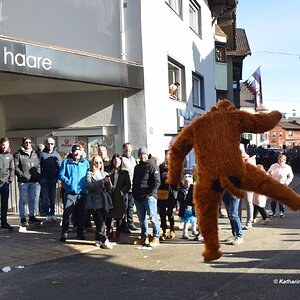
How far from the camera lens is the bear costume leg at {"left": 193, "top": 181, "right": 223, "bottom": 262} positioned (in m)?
4.33

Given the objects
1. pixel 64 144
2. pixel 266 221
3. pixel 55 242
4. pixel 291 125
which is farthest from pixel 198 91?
pixel 291 125

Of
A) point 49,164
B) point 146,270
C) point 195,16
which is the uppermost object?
point 195,16

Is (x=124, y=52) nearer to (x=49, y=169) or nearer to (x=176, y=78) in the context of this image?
(x=176, y=78)

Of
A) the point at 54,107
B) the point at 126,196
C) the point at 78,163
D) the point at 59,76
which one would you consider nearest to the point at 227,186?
the point at 78,163

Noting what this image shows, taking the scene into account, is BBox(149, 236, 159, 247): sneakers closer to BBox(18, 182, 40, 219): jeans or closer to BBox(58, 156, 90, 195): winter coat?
BBox(58, 156, 90, 195): winter coat

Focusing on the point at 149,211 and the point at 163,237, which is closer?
the point at 149,211

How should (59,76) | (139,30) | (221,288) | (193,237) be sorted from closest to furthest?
(221,288)
(193,237)
(59,76)
(139,30)

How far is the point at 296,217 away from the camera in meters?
12.7

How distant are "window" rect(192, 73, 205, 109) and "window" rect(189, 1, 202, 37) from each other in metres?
1.98

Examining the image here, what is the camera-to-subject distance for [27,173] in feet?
31.7

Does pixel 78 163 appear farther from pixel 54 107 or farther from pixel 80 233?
pixel 54 107

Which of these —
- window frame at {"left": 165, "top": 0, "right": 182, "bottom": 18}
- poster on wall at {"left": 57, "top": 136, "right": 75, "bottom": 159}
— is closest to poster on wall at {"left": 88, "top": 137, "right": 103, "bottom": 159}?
poster on wall at {"left": 57, "top": 136, "right": 75, "bottom": 159}

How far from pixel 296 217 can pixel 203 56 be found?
29.8 ft

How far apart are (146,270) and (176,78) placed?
10.6m
